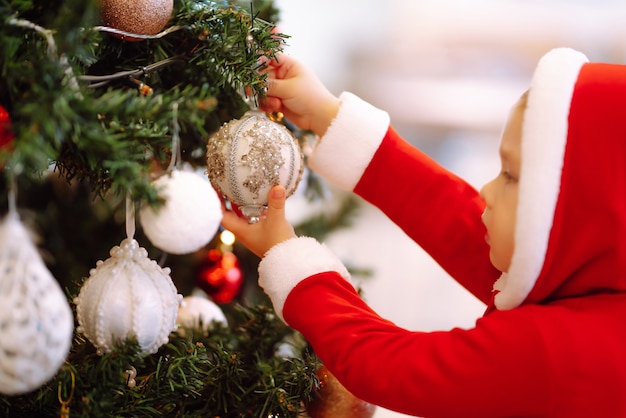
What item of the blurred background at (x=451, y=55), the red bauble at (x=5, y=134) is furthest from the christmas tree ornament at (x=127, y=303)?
the blurred background at (x=451, y=55)

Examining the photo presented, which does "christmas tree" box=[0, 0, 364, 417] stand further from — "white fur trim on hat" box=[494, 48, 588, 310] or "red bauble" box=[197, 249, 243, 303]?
"white fur trim on hat" box=[494, 48, 588, 310]

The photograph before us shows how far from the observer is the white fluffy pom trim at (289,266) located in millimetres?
686

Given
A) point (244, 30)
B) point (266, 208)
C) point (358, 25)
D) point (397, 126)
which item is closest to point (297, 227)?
point (266, 208)

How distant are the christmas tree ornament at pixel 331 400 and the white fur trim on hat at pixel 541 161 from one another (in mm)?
210

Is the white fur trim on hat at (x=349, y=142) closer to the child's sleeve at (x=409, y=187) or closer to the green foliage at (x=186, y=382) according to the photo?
the child's sleeve at (x=409, y=187)

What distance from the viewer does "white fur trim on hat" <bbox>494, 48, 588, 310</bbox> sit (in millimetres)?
601

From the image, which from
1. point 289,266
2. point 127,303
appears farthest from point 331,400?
point 127,303

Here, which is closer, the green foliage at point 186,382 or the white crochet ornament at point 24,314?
the white crochet ornament at point 24,314

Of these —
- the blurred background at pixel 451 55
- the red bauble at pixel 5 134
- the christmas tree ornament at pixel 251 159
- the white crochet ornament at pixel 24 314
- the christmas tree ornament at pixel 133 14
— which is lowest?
the blurred background at pixel 451 55

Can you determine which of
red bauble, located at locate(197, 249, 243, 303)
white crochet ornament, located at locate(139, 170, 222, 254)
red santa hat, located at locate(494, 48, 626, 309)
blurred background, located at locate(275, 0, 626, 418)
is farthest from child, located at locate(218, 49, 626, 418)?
blurred background, located at locate(275, 0, 626, 418)

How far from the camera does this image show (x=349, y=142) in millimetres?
807

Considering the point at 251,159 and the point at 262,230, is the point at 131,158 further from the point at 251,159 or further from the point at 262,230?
the point at 262,230

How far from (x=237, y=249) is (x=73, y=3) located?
610 millimetres

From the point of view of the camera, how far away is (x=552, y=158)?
1.97 feet
